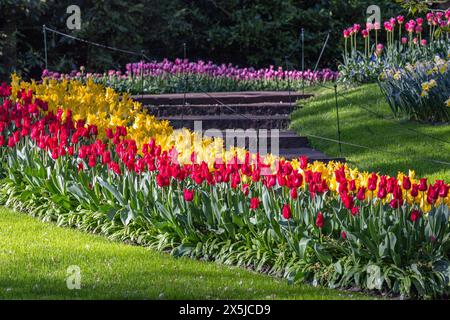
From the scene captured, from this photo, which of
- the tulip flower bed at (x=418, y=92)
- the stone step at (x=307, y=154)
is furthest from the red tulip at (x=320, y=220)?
the tulip flower bed at (x=418, y=92)

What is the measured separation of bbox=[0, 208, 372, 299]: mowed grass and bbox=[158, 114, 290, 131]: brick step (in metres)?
4.08

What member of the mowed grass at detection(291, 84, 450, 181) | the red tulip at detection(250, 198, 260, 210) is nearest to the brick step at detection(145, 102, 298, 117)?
the mowed grass at detection(291, 84, 450, 181)

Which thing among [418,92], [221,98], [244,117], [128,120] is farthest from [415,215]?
[221,98]

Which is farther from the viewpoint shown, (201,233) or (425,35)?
(425,35)

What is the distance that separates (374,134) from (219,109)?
2341 mm

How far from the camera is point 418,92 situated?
1119cm

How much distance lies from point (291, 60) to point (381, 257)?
12267 mm

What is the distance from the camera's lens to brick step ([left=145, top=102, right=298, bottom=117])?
12.5m

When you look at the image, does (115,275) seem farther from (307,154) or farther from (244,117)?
(244,117)

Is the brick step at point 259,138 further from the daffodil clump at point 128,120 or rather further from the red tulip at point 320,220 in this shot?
the red tulip at point 320,220
